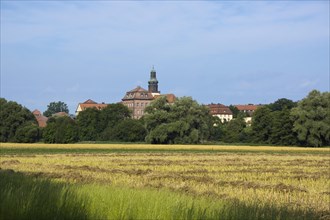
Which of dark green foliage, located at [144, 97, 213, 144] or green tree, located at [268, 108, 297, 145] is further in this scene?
green tree, located at [268, 108, 297, 145]

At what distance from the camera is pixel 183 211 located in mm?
7469

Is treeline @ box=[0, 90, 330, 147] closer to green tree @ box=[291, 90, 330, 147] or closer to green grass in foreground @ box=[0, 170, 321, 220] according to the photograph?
green tree @ box=[291, 90, 330, 147]

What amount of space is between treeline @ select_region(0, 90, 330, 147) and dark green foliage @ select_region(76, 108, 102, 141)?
607 centimetres

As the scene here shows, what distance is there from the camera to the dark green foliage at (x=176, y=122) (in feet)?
313

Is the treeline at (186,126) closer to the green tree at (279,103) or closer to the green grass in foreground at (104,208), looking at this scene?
the green tree at (279,103)

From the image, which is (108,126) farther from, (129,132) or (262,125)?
(262,125)

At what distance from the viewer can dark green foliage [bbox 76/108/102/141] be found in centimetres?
13488

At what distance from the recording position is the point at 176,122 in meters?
95.5

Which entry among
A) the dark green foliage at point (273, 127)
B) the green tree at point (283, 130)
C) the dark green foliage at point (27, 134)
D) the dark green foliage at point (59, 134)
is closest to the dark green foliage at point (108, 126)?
the dark green foliage at point (59, 134)

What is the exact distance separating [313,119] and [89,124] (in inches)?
2662

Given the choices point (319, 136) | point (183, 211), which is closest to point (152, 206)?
point (183, 211)

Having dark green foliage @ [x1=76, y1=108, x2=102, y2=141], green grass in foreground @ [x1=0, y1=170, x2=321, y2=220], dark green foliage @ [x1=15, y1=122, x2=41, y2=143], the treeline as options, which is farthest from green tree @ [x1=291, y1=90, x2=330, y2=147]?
green grass in foreground @ [x1=0, y1=170, x2=321, y2=220]

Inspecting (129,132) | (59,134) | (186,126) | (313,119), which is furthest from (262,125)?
(59,134)

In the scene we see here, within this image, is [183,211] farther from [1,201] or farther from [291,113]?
[291,113]
